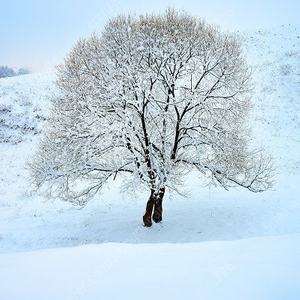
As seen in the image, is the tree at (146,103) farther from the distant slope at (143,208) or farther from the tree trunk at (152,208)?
the distant slope at (143,208)

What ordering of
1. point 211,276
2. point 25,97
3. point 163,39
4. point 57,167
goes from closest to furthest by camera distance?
point 211,276 → point 163,39 → point 57,167 → point 25,97

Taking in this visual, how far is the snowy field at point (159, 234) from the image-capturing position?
10.5ft

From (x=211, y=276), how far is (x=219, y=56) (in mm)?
9383

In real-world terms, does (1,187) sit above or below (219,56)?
below

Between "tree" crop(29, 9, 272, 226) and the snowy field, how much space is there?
7.23ft

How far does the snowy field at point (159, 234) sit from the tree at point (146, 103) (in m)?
2.20

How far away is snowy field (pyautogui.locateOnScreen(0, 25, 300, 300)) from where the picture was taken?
3.19 metres

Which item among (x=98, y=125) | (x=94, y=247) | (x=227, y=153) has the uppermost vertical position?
(x=98, y=125)

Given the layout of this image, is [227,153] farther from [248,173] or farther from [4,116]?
[4,116]

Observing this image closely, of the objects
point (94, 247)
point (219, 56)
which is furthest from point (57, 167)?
point (219, 56)

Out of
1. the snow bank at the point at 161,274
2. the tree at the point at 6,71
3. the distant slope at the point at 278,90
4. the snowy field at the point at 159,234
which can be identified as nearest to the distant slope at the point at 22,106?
the snowy field at the point at 159,234

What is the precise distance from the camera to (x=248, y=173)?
39.1ft

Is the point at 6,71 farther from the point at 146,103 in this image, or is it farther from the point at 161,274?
the point at 161,274

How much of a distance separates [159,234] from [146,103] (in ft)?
19.4
